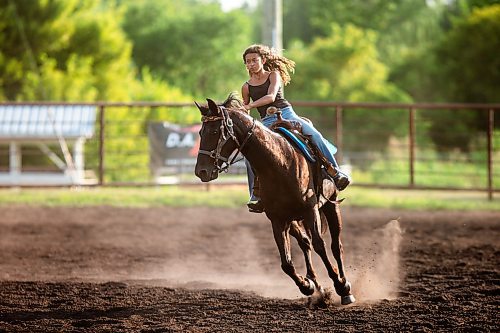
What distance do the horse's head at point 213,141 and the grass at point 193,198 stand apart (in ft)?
29.1

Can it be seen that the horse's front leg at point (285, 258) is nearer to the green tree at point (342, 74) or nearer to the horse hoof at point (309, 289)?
the horse hoof at point (309, 289)

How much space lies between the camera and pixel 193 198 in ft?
51.1

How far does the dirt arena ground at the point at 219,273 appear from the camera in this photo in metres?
6.05

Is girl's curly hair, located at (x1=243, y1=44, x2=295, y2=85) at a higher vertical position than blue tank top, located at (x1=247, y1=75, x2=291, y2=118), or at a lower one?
higher

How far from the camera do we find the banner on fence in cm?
1585

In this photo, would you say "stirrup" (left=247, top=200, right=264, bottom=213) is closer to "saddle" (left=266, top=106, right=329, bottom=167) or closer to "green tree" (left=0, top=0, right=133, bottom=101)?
"saddle" (left=266, top=106, right=329, bottom=167)

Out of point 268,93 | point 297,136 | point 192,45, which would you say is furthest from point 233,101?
point 192,45

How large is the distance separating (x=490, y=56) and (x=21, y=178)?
73.0 feet

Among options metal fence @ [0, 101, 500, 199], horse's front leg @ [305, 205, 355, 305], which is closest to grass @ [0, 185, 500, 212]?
metal fence @ [0, 101, 500, 199]

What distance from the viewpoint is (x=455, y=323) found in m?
5.86

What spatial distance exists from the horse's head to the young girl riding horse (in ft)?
1.90

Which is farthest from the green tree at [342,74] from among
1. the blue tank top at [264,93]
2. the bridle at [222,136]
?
the bridle at [222,136]

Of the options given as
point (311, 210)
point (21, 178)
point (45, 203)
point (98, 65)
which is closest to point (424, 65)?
Result: point (98, 65)

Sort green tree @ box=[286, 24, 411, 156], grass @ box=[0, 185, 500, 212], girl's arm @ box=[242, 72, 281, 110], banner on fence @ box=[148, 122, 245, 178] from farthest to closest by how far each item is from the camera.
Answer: green tree @ box=[286, 24, 411, 156], banner on fence @ box=[148, 122, 245, 178], grass @ box=[0, 185, 500, 212], girl's arm @ box=[242, 72, 281, 110]
